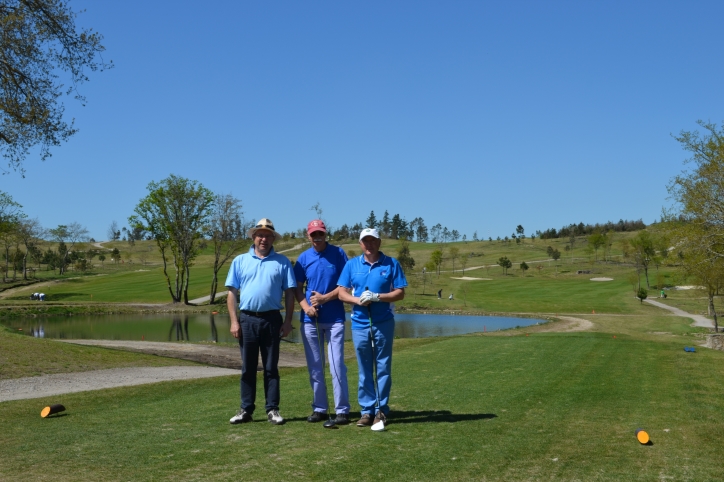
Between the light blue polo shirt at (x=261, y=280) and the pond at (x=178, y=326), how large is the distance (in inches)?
973

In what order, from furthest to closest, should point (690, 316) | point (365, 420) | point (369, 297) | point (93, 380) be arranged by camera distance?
point (690, 316) < point (93, 380) < point (365, 420) < point (369, 297)

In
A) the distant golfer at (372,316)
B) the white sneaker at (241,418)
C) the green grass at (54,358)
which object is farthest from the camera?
the green grass at (54,358)

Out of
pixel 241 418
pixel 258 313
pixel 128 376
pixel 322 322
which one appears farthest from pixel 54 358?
pixel 322 322

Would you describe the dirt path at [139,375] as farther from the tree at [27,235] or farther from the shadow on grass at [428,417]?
the tree at [27,235]

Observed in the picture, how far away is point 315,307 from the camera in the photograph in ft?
25.8

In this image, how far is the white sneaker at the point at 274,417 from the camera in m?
7.80

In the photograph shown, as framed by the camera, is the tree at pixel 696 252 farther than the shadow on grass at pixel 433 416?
Yes

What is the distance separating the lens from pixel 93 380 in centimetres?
1497

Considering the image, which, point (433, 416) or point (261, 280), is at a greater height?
point (261, 280)

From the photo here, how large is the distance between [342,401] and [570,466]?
2.91m

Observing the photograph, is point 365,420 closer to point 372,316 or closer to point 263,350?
point 372,316

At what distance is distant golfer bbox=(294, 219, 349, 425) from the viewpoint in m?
7.90

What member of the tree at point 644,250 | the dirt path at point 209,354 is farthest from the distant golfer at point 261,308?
the tree at point 644,250

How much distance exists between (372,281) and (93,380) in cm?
998
